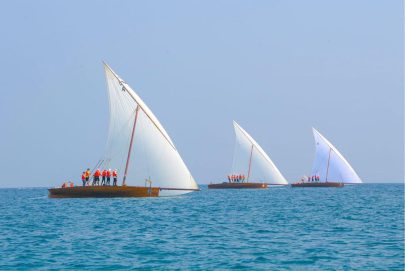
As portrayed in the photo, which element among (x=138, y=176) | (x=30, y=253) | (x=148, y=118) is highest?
(x=148, y=118)

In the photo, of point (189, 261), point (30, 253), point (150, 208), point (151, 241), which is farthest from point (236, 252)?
point (150, 208)

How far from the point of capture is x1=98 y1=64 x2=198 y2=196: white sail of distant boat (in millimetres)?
69375

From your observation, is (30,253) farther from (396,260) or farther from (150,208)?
(150,208)

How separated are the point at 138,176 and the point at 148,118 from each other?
6.19m

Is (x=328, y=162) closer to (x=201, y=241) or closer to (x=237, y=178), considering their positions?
(x=237, y=178)

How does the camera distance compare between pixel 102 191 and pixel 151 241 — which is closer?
pixel 151 241

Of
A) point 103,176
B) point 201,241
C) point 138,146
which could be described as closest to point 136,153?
point 138,146

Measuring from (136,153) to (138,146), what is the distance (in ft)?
2.58

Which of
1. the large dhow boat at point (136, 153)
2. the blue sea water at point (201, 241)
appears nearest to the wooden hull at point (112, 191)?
the large dhow boat at point (136, 153)

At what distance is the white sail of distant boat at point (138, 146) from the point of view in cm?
6938

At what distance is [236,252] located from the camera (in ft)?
99.1

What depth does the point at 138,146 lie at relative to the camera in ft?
232

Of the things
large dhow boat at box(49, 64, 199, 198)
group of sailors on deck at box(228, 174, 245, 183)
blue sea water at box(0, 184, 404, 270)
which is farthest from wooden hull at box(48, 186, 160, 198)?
group of sailors on deck at box(228, 174, 245, 183)

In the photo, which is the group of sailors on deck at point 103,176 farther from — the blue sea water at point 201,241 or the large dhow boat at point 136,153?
the blue sea water at point 201,241
